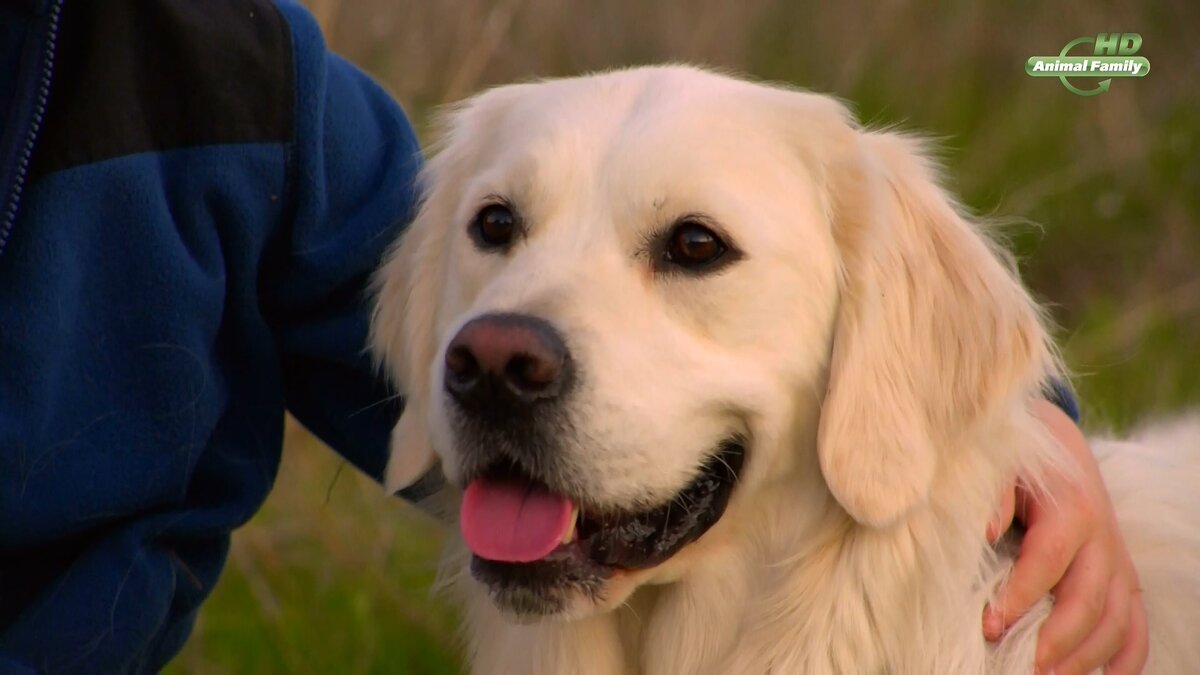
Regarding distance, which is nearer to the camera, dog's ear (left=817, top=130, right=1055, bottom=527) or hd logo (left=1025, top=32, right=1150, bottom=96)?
dog's ear (left=817, top=130, right=1055, bottom=527)

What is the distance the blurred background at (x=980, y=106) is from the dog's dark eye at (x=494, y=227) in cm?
189

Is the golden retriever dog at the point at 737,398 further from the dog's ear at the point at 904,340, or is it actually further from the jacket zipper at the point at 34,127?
the jacket zipper at the point at 34,127

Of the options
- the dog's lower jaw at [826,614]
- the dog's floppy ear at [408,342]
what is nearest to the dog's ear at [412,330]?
the dog's floppy ear at [408,342]

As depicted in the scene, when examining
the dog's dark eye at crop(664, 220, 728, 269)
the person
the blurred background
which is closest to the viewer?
the dog's dark eye at crop(664, 220, 728, 269)

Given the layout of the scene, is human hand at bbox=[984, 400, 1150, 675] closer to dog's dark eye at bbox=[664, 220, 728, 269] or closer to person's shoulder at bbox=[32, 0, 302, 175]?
dog's dark eye at bbox=[664, 220, 728, 269]

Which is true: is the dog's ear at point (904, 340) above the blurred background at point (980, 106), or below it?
above

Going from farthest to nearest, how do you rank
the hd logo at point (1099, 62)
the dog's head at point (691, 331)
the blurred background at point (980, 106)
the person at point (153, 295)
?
the hd logo at point (1099, 62)
the blurred background at point (980, 106)
the person at point (153, 295)
the dog's head at point (691, 331)

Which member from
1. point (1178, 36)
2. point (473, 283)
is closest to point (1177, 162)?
point (1178, 36)

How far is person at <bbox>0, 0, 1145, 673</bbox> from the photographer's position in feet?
7.88

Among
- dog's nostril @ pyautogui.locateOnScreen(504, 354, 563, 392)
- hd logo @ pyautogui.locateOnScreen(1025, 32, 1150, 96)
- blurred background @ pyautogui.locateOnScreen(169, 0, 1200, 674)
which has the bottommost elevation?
blurred background @ pyautogui.locateOnScreen(169, 0, 1200, 674)

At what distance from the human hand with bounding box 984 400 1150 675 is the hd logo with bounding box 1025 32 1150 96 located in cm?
271

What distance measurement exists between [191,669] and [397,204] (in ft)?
5.50

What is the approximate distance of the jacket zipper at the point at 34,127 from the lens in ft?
7.65

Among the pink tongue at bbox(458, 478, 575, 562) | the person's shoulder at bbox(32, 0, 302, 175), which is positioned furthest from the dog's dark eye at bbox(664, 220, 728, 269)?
the person's shoulder at bbox(32, 0, 302, 175)
